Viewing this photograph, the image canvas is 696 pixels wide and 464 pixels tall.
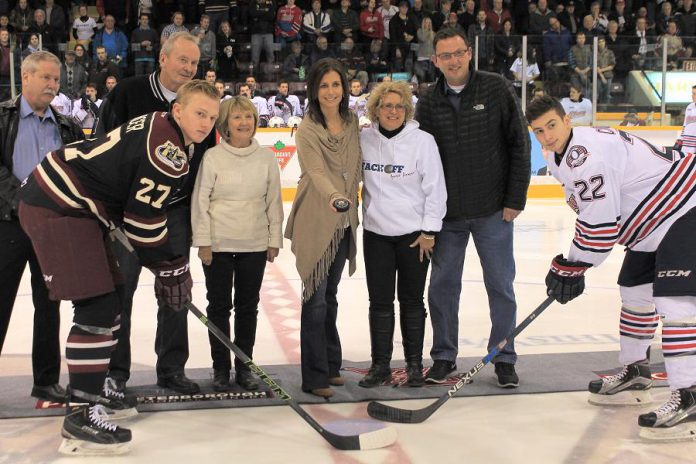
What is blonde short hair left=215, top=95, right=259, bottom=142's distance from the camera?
3449mm

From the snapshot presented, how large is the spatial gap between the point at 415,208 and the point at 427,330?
3.95 feet

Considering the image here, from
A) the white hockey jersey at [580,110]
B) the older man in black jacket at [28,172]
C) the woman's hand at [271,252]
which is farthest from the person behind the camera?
the white hockey jersey at [580,110]

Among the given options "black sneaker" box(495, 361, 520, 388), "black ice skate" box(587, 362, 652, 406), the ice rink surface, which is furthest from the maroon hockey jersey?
"black ice skate" box(587, 362, 652, 406)

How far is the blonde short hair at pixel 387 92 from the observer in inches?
138

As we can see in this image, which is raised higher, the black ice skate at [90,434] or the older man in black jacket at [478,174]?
the older man in black jacket at [478,174]

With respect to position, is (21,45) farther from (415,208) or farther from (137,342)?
(415,208)

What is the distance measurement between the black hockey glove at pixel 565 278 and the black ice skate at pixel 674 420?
1.49 feet

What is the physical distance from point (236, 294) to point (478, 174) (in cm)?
101

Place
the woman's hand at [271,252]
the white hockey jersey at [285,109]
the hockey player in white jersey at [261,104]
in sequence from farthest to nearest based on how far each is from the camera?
the white hockey jersey at [285,109]
the hockey player in white jersey at [261,104]
the woman's hand at [271,252]

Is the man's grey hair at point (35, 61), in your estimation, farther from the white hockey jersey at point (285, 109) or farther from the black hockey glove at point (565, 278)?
the white hockey jersey at point (285, 109)

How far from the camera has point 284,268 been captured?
634cm

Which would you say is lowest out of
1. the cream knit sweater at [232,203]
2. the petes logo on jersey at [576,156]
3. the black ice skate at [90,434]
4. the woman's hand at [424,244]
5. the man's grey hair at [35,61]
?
the black ice skate at [90,434]

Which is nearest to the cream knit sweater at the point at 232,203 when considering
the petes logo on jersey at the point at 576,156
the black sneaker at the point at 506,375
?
the black sneaker at the point at 506,375

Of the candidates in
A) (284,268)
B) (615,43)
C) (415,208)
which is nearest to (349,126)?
(415,208)
